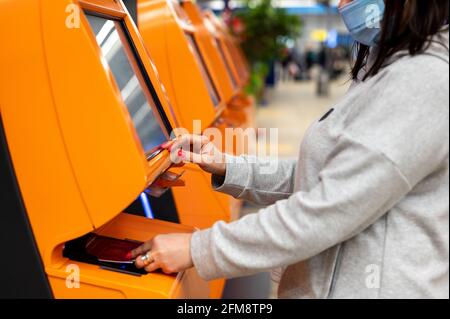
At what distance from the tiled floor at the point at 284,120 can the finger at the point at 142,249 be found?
512 mm

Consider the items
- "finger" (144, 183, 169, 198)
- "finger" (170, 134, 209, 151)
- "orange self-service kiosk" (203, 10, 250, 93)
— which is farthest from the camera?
"orange self-service kiosk" (203, 10, 250, 93)

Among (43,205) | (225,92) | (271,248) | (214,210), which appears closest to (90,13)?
(43,205)

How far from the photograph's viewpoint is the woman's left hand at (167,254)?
118 cm

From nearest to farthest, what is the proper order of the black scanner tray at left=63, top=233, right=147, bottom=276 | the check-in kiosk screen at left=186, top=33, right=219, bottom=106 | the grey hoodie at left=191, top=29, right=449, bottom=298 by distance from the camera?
the grey hoodie at left=191, top=29, right=449, bottom=298
the black scanner tray at left=63, top=233, right=147, bottom=276
the check-in kiosk screen at left=186, top=33, right=219, bottom=106

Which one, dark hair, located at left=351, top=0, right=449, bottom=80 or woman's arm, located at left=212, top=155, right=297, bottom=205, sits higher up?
dark hair, located at left=351, top=0, right=449, bottom=80

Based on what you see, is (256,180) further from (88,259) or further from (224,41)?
(224,41)

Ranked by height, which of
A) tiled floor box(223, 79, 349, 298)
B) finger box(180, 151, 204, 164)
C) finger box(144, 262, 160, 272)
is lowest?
tiled floor box(223, 79, 349, 298)

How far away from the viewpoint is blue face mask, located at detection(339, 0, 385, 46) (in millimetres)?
1169

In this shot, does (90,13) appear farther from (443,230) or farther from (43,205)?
(443,230)

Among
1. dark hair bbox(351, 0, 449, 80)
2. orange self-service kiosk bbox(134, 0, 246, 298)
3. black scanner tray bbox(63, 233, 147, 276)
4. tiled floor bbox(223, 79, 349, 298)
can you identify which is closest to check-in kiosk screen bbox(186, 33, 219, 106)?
orange self-service kiosk bbox(134, 0, 246, 298)

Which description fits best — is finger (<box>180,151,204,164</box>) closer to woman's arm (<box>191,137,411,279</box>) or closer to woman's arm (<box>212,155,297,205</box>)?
woman's arm (<box>212,155,297,205</box>)

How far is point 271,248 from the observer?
1086 millimetres

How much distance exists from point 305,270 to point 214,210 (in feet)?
3.41

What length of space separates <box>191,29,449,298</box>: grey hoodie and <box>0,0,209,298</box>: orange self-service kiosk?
0.20 meters
